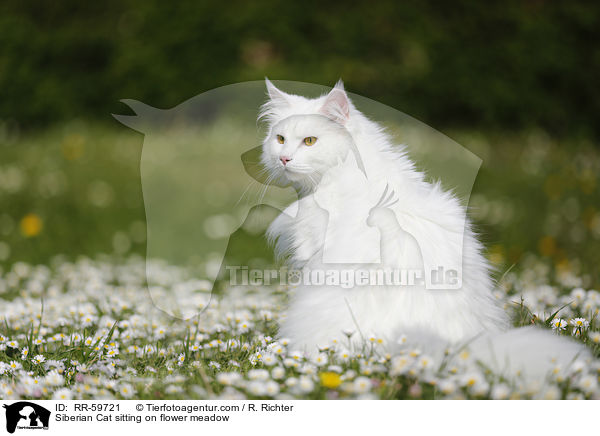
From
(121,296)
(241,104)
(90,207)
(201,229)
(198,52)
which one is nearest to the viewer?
(241,104)

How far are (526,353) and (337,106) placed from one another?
1.38 metres

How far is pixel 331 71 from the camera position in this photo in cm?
1088

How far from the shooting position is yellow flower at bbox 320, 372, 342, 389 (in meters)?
2.56

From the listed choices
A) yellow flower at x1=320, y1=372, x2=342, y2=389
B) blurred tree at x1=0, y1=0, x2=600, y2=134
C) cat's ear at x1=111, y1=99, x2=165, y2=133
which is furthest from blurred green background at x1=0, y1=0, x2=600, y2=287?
yellow flower at x1=320, y1=372, x2=342, y2=389

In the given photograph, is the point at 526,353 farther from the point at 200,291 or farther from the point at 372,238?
the point at 200,291

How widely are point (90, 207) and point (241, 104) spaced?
15.5 feet

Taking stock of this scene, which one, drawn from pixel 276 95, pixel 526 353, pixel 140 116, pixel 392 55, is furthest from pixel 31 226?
pixel 392 55

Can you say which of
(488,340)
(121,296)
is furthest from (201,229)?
(488,340)

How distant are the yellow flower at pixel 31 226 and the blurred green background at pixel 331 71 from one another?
1.47m

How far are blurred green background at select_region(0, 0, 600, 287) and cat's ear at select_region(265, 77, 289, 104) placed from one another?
631 centimetres

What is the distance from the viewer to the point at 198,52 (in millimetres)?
11508

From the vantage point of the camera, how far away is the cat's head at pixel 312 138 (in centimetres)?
288

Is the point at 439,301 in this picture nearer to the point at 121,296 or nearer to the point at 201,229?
the point at 121,296

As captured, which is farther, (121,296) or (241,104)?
(121,296)
